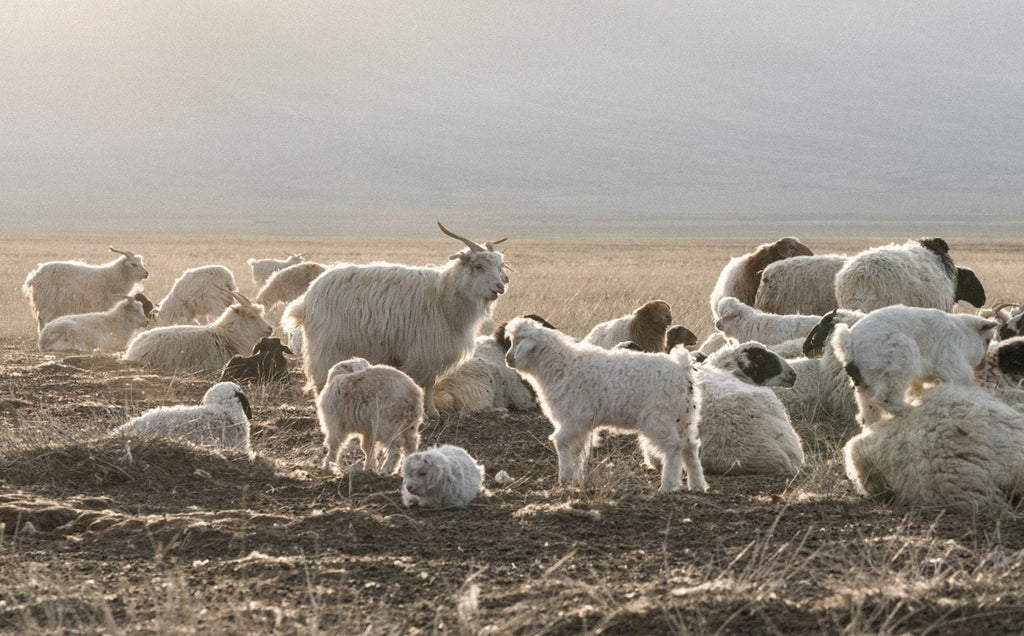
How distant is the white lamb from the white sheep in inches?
451

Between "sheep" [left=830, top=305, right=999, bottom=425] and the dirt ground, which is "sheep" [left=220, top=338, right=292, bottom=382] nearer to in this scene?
the dirt ground

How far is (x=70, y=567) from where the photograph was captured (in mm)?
4914

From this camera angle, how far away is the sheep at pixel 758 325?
11297 millimetres

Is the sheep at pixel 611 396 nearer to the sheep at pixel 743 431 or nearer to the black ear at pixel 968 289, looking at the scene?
the sheep at pixel 743 431

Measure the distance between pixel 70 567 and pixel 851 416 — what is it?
6491 mm

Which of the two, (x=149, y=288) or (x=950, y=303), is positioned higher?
(x=950, y=303)

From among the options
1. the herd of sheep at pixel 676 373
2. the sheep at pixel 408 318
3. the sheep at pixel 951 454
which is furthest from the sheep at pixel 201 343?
the sheep at pixel 951 454

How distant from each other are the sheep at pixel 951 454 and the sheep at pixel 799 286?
7.27 meters

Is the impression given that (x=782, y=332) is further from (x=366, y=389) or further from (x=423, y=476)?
(x=423, y=476)

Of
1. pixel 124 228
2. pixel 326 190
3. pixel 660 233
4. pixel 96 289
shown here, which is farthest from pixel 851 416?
pixel 326 190

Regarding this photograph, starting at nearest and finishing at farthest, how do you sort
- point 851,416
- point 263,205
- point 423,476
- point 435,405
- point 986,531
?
point 986,531 → point 423,476 → point 851,416 → point 435,405 → point 263,205

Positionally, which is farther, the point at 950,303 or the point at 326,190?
the point at 326,190

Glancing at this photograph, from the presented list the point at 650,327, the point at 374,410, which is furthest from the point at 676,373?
the point at 650,327

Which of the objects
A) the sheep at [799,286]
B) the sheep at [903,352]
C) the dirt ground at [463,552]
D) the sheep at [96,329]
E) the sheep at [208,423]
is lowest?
the sheep at [96,329]
